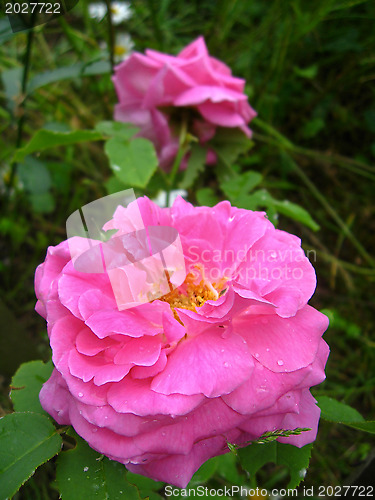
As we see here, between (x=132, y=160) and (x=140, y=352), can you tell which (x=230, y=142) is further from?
(x=140, y=352)

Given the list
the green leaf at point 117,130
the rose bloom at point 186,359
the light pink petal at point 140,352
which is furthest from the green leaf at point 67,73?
the light pink petal at point 140,352

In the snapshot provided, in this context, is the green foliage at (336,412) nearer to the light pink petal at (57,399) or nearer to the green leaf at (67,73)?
the light pink petal at (57,399)

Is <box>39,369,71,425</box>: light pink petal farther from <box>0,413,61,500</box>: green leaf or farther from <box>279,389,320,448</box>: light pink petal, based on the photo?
<box>279,389,320,448</box>: light pink petal

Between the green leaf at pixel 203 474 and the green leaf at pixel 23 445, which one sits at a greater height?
the green leaf at pixel 23 445

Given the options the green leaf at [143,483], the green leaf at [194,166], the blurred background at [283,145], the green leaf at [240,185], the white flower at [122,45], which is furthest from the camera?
the white flower at [122,45]

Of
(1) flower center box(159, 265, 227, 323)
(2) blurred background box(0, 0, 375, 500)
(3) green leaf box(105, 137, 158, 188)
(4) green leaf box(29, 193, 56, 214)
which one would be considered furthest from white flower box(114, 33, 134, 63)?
(1) flower center box(159, 265, 227, 323)

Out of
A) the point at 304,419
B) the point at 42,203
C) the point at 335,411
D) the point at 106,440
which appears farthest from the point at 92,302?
the point at 42,203

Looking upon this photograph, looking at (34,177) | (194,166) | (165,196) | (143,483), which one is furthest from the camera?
(165,196)
